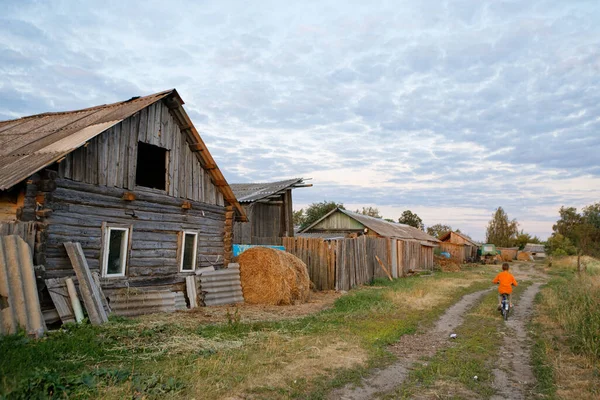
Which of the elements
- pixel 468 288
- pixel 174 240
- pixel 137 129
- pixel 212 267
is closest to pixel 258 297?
pixel 212 267

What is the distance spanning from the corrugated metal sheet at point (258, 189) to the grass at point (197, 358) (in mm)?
13164

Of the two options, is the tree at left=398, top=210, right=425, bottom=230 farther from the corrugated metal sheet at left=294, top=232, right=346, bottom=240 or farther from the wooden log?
the wooden log

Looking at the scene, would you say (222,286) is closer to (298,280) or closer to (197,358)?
(298,280)

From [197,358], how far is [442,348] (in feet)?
14.8

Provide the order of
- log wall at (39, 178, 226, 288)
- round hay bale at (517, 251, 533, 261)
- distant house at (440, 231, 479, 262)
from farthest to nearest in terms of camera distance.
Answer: round hay bale at (517, 251, 533, 261) → distant house at (440, 231, 479, 262) → log wall at (39, 178, 226, 288)

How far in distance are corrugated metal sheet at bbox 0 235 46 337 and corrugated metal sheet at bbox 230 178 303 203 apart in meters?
15.1

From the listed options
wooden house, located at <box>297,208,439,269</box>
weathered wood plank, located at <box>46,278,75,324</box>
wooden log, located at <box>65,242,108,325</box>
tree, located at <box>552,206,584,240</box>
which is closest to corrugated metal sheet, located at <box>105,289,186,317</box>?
wooden log, located at <box>65,242,108,325</box>

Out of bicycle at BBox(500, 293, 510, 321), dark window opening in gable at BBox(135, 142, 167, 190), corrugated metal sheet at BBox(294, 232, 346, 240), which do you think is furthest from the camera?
corrugated metal sheet at BBox(294, 232, 346, 240)

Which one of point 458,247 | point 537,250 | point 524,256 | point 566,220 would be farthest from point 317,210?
point 566,220

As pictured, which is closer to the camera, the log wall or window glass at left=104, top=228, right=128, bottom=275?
the log wall

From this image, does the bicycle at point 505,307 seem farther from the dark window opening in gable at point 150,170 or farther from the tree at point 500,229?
the tree at point 500,229

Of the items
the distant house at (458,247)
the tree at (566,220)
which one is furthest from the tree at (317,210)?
the tree at (566,220)

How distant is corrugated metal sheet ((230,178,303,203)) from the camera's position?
23.6 metres

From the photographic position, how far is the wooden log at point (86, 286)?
31.2 feet
